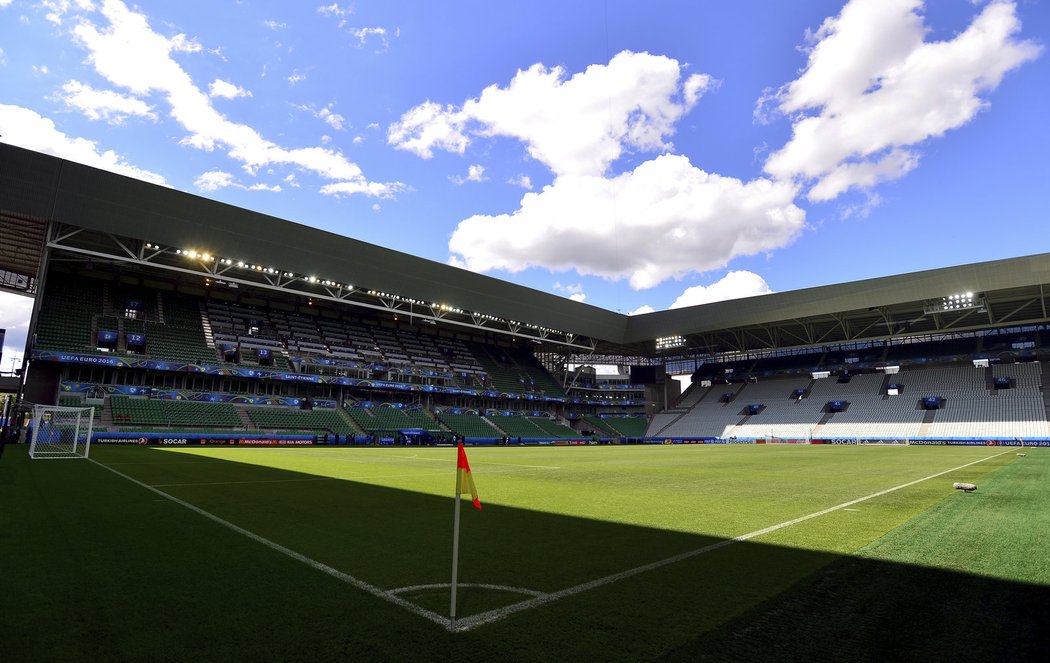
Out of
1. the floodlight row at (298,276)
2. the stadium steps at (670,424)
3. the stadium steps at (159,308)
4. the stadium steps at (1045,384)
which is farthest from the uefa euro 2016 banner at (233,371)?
the stadium steps at (1045,384)

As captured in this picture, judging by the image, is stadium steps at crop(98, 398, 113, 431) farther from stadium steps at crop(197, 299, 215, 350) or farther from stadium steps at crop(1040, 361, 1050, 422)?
stadium steps at crop(1040, 361, 1050, 422)

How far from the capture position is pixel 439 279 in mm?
51562

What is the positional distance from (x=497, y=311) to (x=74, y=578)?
2040 inches

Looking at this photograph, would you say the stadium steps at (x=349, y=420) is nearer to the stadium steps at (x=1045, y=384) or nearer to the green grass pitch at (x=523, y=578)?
the green grass pitch at (x=523, y=578)

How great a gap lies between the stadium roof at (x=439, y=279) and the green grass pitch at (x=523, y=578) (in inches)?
1259

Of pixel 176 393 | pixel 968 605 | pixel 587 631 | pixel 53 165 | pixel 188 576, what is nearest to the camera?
pixel 587 631

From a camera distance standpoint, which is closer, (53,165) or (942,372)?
(53,165)

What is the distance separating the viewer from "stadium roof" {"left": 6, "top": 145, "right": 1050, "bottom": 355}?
34.4 m

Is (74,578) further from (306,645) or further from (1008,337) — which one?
(1008,337)

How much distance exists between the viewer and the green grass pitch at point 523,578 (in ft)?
12.6

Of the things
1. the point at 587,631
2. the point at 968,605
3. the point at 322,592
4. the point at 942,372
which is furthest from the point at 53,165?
the point at 942,372

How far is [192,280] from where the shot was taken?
49.3 m

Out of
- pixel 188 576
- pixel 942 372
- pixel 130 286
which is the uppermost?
pixel 130 286

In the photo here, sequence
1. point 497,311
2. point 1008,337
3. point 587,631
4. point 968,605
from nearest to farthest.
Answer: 1. point 587,631
2. point 968,605
3. point 497,311
4. point 1008,337
